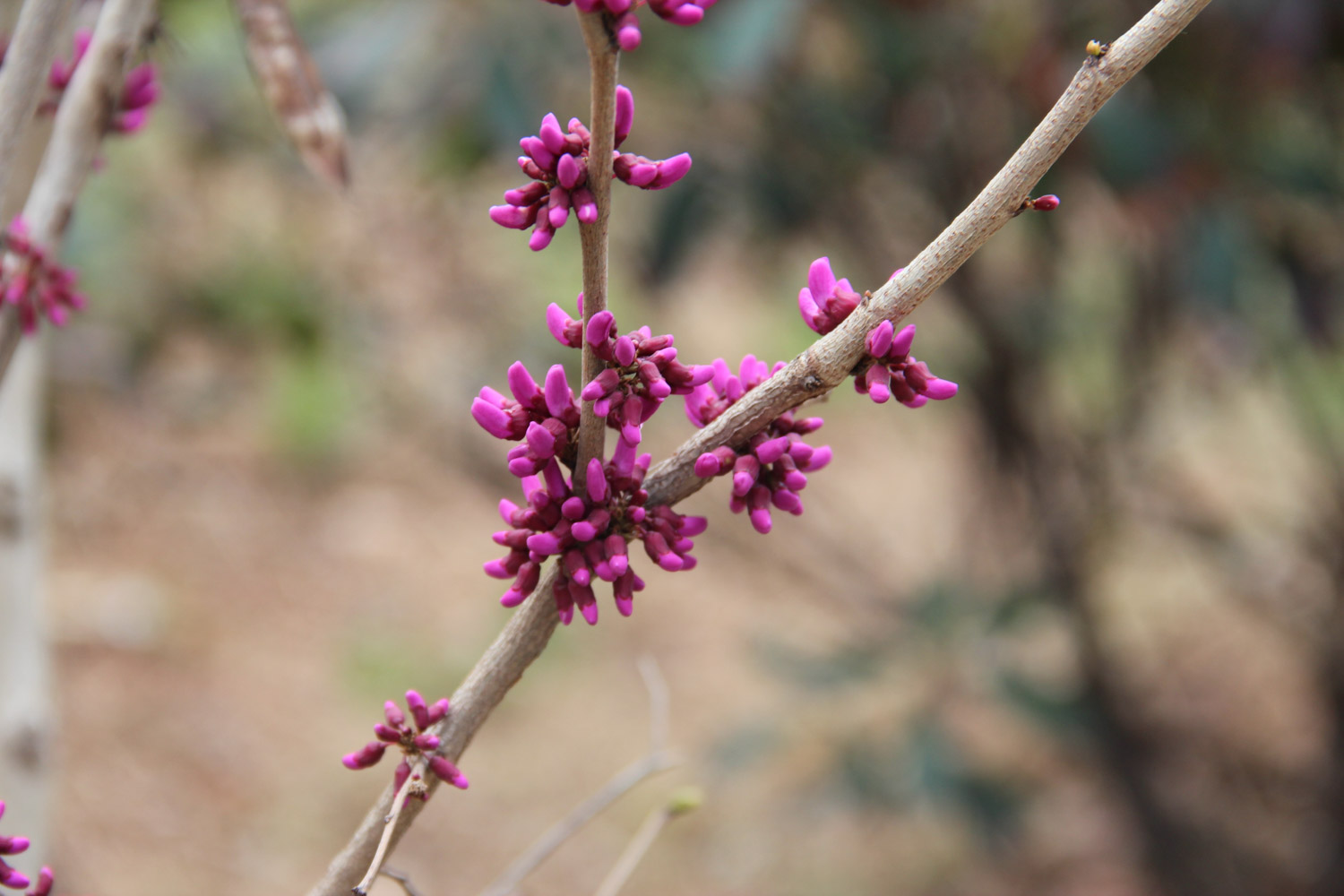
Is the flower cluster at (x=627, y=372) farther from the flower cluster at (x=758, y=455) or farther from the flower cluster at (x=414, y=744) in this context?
the flower cluster at (x=414, y=744)

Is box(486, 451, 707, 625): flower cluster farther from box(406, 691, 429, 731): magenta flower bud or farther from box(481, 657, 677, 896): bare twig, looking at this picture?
box(481, 657, 677, 896): bare twig

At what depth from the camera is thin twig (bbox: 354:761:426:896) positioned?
0.44 meters

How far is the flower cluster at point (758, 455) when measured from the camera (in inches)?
17.9

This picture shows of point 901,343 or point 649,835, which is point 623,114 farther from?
point 649,835

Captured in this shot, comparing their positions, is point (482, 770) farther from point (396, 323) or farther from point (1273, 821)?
point (1273, 821)

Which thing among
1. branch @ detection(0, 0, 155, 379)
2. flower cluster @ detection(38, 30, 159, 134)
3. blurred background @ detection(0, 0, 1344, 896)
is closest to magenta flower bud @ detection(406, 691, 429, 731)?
branch @ detection(0, 0, 155, 379)

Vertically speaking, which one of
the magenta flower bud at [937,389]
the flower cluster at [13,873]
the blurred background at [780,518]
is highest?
the blurred background at [780,518]

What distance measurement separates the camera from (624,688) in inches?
118

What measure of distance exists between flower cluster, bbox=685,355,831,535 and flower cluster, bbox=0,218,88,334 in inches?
14.1

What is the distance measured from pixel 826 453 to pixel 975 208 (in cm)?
12

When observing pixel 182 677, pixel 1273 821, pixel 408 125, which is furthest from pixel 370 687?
pixel 1273 821

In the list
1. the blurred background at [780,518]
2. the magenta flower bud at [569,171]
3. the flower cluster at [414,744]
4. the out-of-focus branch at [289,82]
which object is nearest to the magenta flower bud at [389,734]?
the flower cluster at [414,744]

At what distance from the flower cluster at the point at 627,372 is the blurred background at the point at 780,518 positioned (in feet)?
2.00

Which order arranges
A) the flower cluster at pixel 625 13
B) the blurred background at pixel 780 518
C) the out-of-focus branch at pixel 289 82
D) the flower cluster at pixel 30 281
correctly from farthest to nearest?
the blurred background at pixel 780 518 < the out-of-focus branch at pixel 289 82 < the flower cluster at pixel 30 281 < the flower cluster at pixel 625 13
